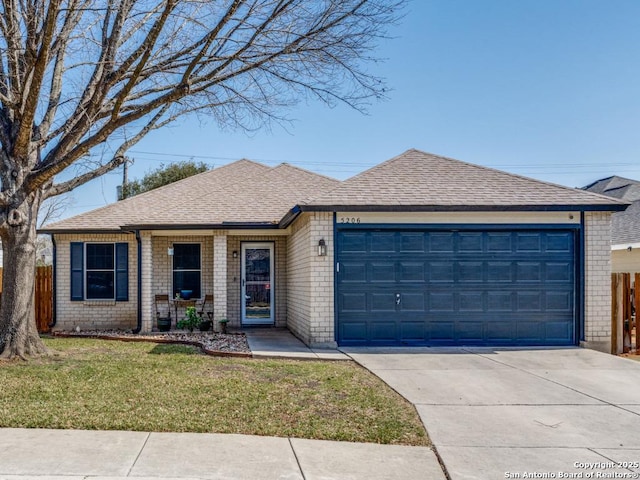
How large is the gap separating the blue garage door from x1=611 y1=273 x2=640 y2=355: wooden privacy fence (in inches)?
32.9

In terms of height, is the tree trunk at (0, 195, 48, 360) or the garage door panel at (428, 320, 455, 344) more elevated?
the tree trunk at (0, 195, 48, 360)

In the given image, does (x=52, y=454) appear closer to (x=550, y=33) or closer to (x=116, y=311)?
(x=116, y=311)

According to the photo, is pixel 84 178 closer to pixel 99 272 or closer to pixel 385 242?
pixel 99 272

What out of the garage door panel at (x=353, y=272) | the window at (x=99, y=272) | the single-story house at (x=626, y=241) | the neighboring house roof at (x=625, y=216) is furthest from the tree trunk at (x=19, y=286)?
the neighboring house roof at (x=625, y=216)

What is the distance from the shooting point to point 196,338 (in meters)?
12.4

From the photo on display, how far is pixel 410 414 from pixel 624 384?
3801mm

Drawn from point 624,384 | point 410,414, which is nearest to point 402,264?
point 624,384

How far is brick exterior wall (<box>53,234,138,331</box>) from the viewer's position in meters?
14.8

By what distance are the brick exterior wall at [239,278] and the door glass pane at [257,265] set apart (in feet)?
0.76

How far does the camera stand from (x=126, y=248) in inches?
583

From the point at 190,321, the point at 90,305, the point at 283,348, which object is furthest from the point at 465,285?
the point at 90,305

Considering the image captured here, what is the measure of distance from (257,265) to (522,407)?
9.61m

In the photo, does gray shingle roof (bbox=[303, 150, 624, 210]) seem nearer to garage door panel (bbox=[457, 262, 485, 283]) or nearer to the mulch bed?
garage door panel (bbox=[457, 262, 485, 283])

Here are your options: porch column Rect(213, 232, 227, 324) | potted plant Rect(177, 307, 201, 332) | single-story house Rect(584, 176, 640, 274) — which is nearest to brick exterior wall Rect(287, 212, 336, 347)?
porch column Rect(213, 232, 227, 324)
